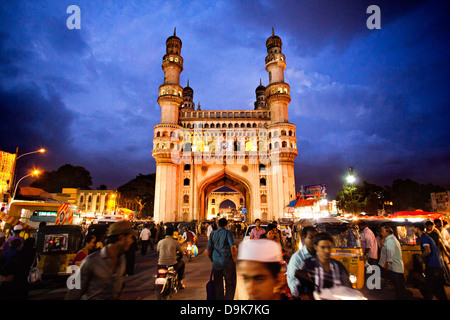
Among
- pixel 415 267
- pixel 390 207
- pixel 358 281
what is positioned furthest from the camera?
pixel 390 207

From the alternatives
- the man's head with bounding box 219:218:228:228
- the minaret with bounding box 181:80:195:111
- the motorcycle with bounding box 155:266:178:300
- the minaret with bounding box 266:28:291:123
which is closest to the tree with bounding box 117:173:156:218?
the minaret with bounding box 181:80:195:111

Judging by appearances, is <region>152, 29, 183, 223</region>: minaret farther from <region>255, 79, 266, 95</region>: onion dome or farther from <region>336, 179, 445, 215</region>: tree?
<region>336, 179, 445, 215</region>: tree

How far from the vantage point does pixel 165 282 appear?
17.7 feet

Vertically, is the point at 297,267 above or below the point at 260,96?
below

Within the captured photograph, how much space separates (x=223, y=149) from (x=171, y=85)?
43.3 ft

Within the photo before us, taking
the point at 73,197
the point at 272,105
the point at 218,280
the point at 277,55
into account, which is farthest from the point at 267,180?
the point at 73,197

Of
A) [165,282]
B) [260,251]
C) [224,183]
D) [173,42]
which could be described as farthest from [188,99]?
[260,251]

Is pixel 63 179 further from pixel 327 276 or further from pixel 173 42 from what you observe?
pixel 327 276

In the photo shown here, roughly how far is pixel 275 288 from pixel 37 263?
8.45 meters

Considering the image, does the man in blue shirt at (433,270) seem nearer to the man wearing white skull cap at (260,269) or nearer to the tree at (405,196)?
the man wearing white skull cap at (260,269)

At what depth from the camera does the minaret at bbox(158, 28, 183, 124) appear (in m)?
36.8

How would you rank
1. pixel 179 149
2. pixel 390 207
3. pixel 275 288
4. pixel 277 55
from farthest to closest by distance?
pixel 390 207
pixel 277 55
pixel 179 149
pixel 275 288
